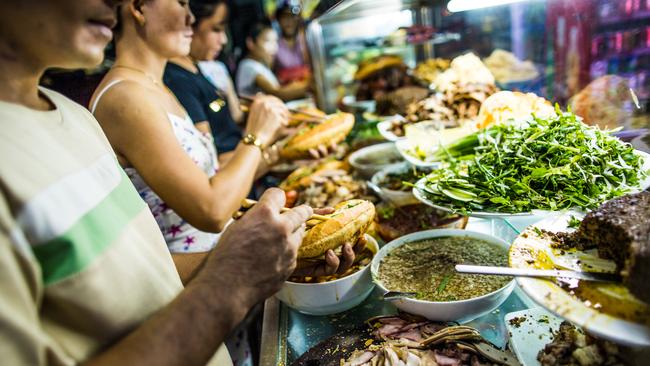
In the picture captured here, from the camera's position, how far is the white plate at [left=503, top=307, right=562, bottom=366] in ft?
3.98

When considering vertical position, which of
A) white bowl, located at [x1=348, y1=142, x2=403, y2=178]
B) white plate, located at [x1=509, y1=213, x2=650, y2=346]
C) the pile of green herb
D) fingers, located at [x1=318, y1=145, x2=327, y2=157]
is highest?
the pile of green herb

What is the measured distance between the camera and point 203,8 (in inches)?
155

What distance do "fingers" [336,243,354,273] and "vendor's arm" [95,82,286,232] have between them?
72cm

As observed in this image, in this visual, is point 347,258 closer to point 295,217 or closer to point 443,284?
point 443,284

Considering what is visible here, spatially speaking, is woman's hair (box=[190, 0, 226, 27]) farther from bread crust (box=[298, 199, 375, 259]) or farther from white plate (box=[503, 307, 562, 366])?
white plate (box=[503, 307, 562, 366])

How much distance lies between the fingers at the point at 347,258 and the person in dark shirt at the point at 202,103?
64.9 inches

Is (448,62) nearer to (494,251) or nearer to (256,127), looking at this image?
(256,127)

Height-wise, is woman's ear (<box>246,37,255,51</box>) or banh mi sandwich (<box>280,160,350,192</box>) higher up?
woman's ear (<box>246,37,255,51</box>)

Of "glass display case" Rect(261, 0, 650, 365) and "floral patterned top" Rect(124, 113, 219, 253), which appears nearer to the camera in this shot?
"glass display case" Rect(261, 0, 650, 365)

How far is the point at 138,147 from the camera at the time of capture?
183cm

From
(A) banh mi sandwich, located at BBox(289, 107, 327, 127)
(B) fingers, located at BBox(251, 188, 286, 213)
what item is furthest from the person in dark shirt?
(B) fingers, located at BBox(251, 188, 286, 213)

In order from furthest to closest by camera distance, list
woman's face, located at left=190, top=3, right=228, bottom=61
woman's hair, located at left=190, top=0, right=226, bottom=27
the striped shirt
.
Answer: woman's face, located at left=190, top=3, right=228, bottom=61, woman's hair, located at left=190, top=0, right=226, bottom=27, the striped shirt

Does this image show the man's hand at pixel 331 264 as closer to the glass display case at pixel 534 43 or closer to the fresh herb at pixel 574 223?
the fresh herb at pixel 574 223

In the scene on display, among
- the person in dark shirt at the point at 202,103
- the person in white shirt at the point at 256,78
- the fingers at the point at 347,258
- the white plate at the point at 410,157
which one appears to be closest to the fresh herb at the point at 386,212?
the white plate at the point at 410,157
